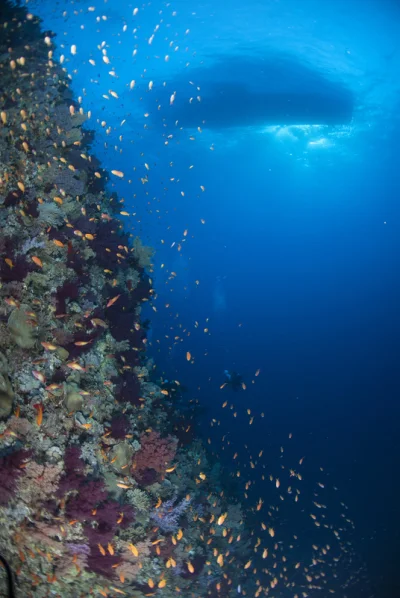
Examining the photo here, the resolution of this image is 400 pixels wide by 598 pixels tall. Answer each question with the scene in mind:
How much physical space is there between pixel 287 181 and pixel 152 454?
51951 mm

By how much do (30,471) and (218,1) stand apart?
19.3 metres

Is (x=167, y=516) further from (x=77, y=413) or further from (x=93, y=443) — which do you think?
(x=77, y=413)

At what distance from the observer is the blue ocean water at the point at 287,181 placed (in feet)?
55.9

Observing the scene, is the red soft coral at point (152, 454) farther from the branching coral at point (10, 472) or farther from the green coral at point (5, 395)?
the green coral at point (5, 395)

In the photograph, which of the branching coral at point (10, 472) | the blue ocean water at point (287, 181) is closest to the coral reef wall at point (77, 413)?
the branching coral at point (10, 472)

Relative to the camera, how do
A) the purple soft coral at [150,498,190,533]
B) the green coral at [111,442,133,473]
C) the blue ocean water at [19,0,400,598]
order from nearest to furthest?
the green coral at [111,442,133,473]
the purple soft coral at [150,498,190,533]
the blue ocean water at [19,0,400,598]

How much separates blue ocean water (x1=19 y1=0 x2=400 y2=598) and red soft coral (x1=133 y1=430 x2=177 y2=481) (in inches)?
160

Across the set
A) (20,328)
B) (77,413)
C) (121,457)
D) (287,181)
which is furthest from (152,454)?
(287,181)

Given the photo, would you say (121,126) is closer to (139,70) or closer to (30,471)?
(139,70)

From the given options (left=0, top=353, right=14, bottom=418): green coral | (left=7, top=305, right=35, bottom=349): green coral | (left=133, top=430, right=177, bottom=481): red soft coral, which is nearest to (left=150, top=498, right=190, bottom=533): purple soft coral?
(left=133, top=430, right=177, bottom=481): red soft coral

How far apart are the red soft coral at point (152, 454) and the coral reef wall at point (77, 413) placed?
0.10 feet

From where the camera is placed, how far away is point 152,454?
25.3ft

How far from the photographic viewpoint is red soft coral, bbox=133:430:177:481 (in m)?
7.60

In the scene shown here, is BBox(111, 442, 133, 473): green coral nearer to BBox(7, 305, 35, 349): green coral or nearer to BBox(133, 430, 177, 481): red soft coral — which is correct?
BBox(133, 430, 177, 481): red soft coral
